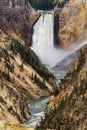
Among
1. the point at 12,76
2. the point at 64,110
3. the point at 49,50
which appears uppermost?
the point at 64,110

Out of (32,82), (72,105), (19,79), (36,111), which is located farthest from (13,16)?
(72,105)

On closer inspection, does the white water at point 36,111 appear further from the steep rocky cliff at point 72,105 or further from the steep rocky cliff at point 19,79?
the steep rocky cliff at point 72,105

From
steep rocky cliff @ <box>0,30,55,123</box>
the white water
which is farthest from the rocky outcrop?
the white water

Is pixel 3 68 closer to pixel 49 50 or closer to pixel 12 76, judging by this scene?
pixel 12 76

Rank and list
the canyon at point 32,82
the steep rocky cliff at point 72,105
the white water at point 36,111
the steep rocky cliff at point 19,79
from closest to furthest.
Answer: the steep rocky cliff at point 72,105, the canyon at point 32,82, the white water at point 36,111, the steep rocky cliff at point 19,79

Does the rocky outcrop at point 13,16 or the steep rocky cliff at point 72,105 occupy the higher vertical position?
the steep rocky cliff at point 72,105

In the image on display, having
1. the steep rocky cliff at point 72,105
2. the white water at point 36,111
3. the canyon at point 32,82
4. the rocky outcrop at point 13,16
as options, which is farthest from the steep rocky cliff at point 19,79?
the rocky outcrop at point 13,16

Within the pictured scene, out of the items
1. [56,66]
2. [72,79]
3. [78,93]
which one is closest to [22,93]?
[72,79]

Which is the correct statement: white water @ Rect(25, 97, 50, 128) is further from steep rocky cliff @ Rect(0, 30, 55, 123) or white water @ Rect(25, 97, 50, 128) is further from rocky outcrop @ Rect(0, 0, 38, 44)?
rocky outcrop @ Rect(0, 0, 38, 44)
